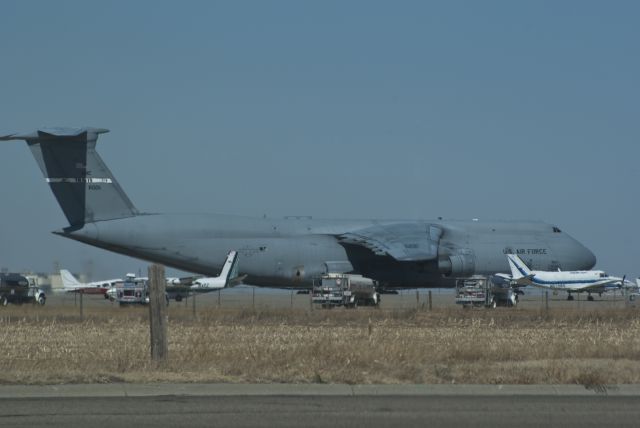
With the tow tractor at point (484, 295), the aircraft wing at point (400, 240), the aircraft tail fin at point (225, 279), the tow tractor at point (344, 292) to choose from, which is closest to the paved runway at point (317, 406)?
the tow tractor at point (344, 292)

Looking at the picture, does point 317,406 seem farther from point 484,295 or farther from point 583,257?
point 583,257

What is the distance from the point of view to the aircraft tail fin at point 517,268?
59.5 m

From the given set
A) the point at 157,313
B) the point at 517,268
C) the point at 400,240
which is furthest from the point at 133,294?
the point at 157,313

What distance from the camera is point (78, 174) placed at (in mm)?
51812

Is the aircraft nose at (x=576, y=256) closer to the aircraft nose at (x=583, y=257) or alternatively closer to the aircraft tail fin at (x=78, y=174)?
the aircraft nose at (x=583, y=257)

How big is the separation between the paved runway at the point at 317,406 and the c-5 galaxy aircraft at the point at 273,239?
38495mm

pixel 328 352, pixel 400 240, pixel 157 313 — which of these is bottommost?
pixel 328 352

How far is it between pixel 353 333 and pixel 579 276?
40.9 metres

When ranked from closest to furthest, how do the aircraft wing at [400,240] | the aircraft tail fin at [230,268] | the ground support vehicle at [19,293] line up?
the ground support vehicle at [19,293] → the aircraft wing at [400,240] → the aircraft tail fin at [230,268]

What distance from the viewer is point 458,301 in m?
50.7

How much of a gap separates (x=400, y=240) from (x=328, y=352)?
38555 millimetres

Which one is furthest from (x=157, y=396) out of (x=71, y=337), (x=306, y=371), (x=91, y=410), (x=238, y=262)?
(x=238, y=262)

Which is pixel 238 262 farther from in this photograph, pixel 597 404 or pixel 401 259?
pixel 597 404

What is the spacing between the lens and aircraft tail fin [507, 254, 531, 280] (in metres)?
59.5
